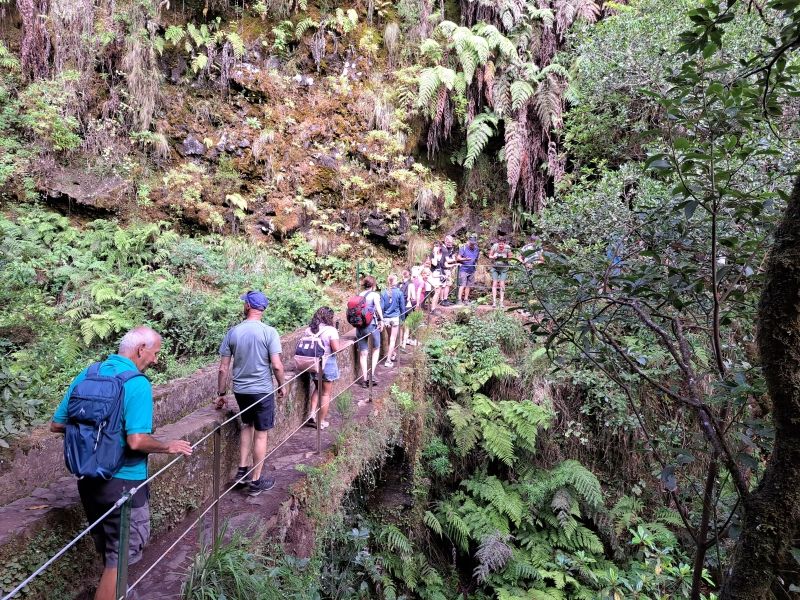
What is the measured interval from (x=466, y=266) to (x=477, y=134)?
4.44 metres

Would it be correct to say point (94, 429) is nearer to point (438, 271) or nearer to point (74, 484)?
point (74, 484)

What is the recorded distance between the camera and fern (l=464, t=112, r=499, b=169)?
14648 mm

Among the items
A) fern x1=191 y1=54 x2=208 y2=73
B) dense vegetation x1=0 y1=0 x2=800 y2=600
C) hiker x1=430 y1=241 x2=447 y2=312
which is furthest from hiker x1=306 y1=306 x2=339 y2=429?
fern x1=191 y1=54 x2=208 y2=73

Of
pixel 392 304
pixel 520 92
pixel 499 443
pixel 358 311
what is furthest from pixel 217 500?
pixel 520 92

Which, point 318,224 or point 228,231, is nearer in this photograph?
point 228,231

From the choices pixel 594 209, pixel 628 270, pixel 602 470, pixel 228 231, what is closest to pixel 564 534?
pixel 602 470

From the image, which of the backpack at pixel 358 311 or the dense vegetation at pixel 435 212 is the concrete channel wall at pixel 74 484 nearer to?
the dense vegetation at pixel 435 212

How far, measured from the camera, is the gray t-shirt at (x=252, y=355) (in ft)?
15.2

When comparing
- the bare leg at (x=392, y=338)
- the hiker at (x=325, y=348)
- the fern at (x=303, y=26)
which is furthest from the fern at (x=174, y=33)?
the hiker at (x=325, y=348)

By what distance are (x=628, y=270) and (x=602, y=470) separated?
25.9 feet

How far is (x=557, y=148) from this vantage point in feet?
51.8

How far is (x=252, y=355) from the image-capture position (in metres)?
4.63

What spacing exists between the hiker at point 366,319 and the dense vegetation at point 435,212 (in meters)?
2.05

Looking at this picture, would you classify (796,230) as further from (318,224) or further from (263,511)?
(318,224)
